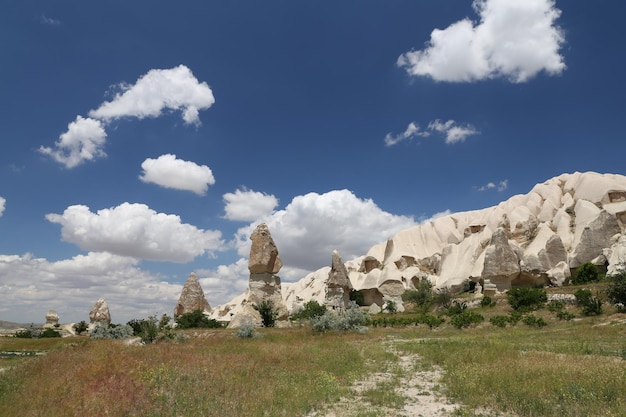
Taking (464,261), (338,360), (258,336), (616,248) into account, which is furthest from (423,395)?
(464,261)

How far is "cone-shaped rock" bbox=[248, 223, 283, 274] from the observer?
35188mm

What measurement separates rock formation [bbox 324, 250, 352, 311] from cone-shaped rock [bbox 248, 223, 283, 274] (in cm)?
1001

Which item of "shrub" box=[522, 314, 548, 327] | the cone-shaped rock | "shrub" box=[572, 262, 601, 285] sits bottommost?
"shrub" box=[522, 314, 548, 327]

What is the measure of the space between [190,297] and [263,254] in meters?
20.5

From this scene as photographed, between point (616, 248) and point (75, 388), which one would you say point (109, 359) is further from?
point (616, 248)

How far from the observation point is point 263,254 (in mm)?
35219

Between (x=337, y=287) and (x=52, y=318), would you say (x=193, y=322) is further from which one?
(x=52, y=318)

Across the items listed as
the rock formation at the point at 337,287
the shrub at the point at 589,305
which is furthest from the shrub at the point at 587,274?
the rock formation at the point at 337,287

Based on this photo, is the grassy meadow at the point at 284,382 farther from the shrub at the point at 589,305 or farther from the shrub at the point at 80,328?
the shrub at the point at 80,328

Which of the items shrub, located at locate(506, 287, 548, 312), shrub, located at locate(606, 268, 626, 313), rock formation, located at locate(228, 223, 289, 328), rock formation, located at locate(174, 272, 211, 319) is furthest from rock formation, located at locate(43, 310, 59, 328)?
shrub, located at locate(606, 268, 626, 313)

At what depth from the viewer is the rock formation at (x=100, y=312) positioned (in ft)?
177

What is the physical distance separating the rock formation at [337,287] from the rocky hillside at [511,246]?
33.2ft

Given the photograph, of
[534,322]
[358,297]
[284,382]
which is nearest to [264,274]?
[534,322]

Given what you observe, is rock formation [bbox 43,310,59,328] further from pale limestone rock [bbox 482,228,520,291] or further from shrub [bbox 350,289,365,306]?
pale limestone rock [bbox 482,228,520,291]
